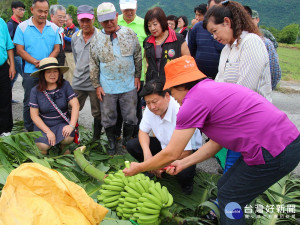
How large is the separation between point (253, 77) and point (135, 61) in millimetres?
1948

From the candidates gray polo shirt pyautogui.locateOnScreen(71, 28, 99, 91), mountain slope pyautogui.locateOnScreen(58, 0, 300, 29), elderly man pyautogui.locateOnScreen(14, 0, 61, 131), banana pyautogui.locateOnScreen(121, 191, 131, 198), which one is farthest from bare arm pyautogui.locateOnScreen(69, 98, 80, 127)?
mountain slope pyautogui.locateOnScreen(58, 0, 300, 29)

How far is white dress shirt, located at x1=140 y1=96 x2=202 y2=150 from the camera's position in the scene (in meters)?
2.85

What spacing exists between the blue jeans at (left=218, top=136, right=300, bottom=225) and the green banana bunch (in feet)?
1.57

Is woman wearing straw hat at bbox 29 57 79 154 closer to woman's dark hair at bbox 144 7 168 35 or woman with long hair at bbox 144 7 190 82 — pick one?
woman with long hair at bbox 144 7 190 82

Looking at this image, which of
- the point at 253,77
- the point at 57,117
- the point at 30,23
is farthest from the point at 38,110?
the point at 253,77

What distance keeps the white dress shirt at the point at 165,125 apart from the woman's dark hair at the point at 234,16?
953mm

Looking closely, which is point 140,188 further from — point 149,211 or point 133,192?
point 149,211

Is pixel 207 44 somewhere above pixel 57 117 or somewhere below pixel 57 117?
above

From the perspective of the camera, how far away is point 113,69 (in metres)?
3.67

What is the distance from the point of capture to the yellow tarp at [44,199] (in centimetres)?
158

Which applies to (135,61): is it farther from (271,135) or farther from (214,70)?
(271,135)

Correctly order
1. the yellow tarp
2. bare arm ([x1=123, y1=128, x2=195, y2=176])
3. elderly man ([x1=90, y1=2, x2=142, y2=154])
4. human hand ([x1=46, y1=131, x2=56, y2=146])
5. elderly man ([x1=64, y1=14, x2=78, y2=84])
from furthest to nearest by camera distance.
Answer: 1. elderly man ([x1=64, y1=14, x2=78, y2=84])
2. elderly man ([x1=90, y1=2, x2=142, y2=154])
3. human hand ([x1=46, y1=131, x2=56, y2=146])
4. bare arm ([x1=123, y1=128, x2=195, y2=176])
5. the yellow tarp

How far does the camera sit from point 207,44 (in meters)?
3.62

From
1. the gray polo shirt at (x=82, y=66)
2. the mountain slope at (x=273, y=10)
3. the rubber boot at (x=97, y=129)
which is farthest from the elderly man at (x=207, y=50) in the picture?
the mountain slope at (x=273, y=10)
